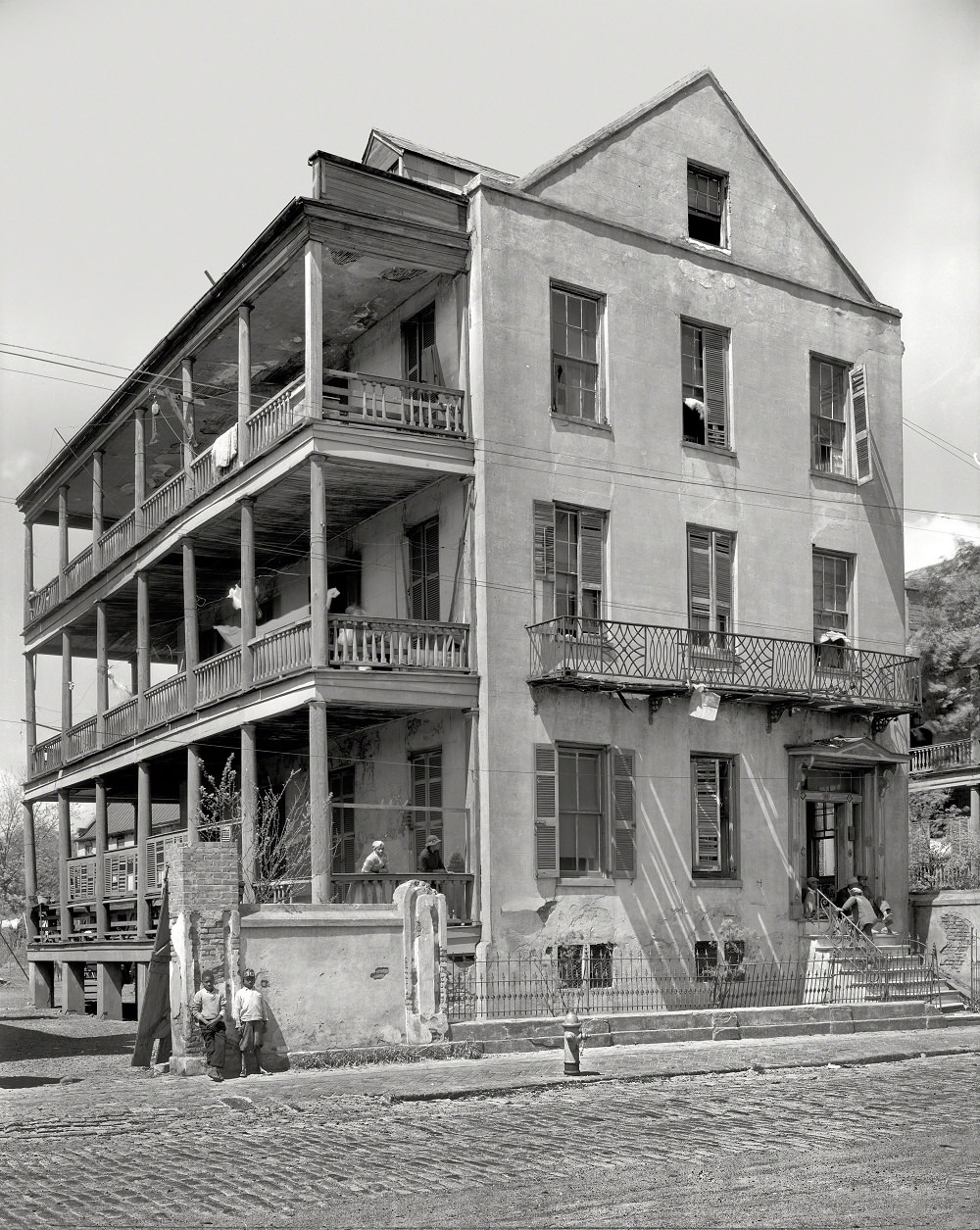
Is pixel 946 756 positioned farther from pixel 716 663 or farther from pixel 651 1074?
pixel 651 1074

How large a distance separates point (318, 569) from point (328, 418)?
251 cm

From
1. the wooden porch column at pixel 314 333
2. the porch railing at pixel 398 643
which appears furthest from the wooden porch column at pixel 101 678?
the wooden porch column at pixel 314 333

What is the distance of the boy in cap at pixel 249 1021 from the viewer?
17.6 meters

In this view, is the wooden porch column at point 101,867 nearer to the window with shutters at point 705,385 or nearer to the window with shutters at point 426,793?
the window with shutters at point 426,793

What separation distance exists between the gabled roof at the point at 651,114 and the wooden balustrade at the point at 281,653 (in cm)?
813

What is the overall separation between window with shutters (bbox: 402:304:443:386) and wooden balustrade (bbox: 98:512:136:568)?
762 cm

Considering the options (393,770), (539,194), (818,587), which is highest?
(539,194)

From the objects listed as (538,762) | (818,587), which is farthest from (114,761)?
(818,587)

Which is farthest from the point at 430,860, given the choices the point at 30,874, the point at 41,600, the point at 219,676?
the point at 41,600

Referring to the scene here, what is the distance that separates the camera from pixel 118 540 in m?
33.0

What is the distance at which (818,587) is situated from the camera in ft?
95.3

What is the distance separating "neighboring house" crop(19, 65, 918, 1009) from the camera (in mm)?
24172

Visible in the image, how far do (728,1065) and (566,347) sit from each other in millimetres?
12600

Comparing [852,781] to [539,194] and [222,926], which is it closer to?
A: [539,194]
